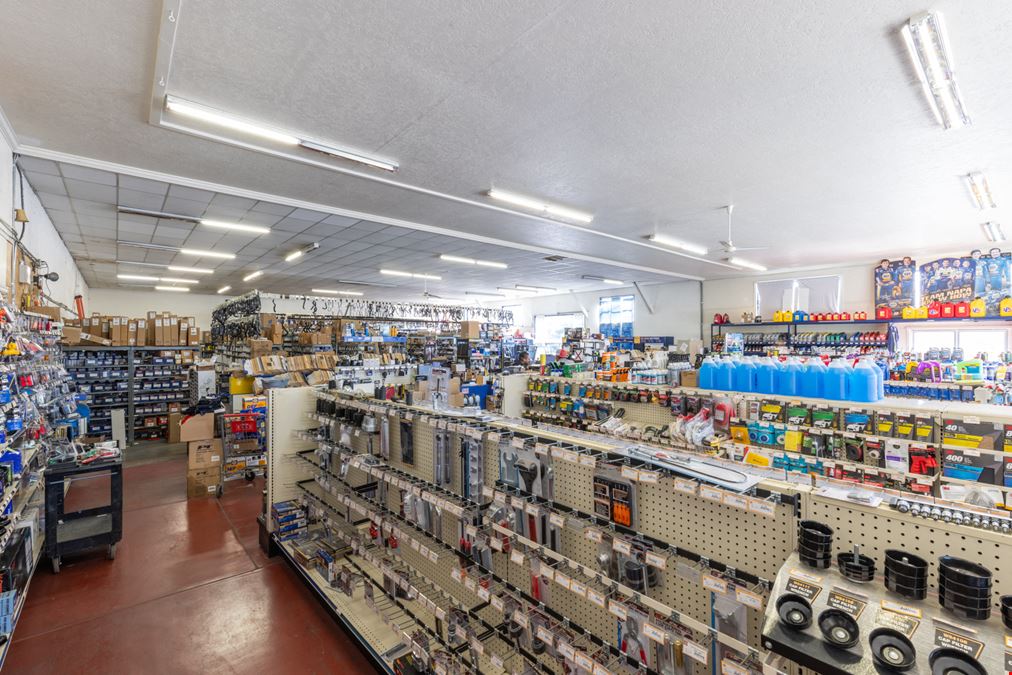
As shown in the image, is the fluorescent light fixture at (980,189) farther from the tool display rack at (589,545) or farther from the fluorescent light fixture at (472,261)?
the fluorescent light fixture at (472,261)

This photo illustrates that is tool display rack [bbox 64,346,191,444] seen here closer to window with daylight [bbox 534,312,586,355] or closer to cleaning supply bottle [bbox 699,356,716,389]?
cleaning supply bottle [bbox 699,356,716,389]

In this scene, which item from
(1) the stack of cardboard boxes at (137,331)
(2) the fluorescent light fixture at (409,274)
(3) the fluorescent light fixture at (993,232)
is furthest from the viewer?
(2) the fluorescent light fixture at (409,274)

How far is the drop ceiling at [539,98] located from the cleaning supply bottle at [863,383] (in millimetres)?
2118

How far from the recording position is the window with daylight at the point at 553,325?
17344 millimetres

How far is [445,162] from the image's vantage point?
186 inches

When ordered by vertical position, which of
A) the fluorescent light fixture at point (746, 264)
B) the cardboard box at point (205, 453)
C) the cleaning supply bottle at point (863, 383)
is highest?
the fluorescent light fixture at point (746, 264)

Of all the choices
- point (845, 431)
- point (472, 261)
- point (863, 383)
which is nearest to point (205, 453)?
point (472, 261)

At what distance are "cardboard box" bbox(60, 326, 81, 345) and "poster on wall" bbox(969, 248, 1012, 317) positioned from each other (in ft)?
55.6

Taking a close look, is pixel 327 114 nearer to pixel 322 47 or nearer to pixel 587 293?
pixel 322 47

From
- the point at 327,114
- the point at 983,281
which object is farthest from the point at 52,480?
the point at 983,281

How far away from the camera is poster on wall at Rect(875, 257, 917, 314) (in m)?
9.70

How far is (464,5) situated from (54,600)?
5404 millimetres

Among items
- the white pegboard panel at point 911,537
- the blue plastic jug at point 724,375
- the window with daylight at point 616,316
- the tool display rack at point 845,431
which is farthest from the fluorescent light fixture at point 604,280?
the white pegboard panel at point 911,537

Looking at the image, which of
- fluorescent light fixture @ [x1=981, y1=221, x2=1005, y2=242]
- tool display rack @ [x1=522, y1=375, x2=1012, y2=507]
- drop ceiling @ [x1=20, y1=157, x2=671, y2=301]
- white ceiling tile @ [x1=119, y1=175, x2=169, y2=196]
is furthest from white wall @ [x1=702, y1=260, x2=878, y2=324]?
white ceiling tile @ [x1=119, y1=175, x2=169, y2=196]
